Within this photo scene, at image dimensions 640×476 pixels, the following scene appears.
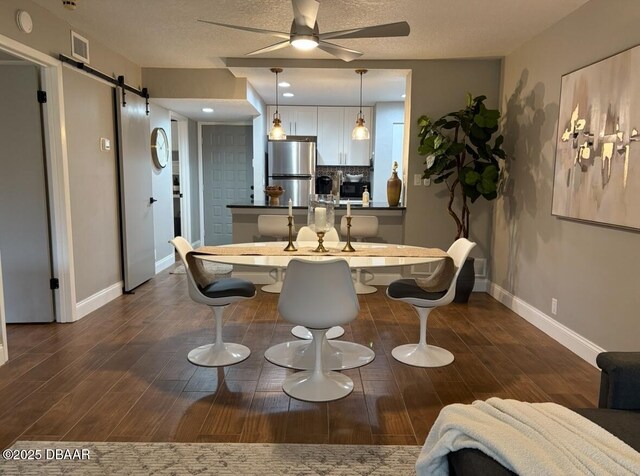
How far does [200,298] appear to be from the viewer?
2.79 meters

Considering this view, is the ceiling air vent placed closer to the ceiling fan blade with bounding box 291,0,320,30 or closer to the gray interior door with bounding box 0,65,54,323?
the gray interior door with bounding box 0,65,54,323

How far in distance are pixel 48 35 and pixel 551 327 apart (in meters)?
4.40

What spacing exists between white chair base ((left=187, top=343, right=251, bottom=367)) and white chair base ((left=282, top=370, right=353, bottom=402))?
0.46 meters

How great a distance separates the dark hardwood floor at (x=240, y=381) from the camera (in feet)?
7.01

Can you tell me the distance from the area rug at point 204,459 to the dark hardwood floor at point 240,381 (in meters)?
0.07

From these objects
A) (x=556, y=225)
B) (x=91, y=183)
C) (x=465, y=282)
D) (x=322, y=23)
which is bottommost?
(x=465, y=282)

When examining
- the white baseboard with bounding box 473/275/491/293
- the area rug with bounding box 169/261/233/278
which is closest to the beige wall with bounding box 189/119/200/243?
the area rug with bounding box 169/261/233/278

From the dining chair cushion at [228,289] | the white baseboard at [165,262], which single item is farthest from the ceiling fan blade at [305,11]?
the white baseboard at [165,262]

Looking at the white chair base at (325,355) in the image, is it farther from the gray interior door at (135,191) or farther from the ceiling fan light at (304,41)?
the gray interior door at (135,191)

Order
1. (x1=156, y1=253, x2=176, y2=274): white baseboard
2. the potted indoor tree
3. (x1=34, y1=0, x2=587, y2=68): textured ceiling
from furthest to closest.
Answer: (x1=156, y1=253, x2=176, y2=274): white baseboard
the potted indoor tree
(x1=34, y1=0, x2=587, y2=68): textured ceiling

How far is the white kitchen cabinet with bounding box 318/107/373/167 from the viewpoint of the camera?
7051 mm

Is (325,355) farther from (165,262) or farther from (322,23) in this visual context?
(165,262)

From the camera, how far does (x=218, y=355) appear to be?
9.68 feet

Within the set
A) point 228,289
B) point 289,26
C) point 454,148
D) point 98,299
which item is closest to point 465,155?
point 454,148
